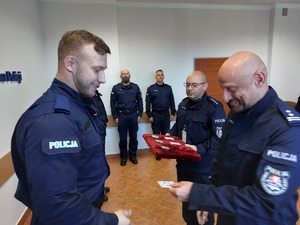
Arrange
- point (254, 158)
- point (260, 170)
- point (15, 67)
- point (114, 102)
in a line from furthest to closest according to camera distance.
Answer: point (114, 102), point (15, 67), point (254, 158), point (260, 170)

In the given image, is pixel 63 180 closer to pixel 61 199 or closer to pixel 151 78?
pixel 61 199

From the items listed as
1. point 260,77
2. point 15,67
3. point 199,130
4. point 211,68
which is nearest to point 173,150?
point 199,130

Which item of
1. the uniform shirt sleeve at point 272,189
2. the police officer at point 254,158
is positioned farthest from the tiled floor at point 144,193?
the uniform shirt sleeve at point 272,189

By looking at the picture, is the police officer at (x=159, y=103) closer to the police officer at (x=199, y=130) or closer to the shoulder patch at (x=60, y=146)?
the police officer at (x=199, y=130)

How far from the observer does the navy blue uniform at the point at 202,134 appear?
1928 millimetres

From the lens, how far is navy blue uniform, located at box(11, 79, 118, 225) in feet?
2.81

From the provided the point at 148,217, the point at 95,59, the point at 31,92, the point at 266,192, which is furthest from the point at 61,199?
the point at 31,92

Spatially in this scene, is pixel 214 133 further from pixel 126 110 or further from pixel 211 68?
pixel 211 68

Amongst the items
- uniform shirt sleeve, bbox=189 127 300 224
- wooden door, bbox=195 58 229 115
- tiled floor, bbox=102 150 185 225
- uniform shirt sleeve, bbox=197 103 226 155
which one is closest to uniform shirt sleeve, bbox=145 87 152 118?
tiled floor, bbox=102 150 185 225

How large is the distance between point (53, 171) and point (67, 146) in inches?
4.1

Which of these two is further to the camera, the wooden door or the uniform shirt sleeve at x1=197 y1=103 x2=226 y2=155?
the wooden door

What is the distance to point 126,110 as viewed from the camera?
436 cm

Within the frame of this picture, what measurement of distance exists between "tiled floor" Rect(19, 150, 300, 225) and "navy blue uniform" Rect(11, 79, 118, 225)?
1.77 meters

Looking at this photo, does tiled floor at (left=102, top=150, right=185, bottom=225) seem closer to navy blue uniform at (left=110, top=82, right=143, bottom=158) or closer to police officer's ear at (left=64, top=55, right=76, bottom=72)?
navy blue uniform at (left=110, top=82, right=143, bottom=158)
